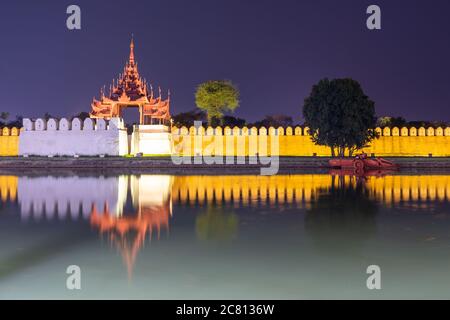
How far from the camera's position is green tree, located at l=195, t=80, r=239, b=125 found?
3872cm

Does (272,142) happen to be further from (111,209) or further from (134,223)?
(134,223)

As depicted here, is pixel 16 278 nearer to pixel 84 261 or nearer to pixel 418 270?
pixel 84 261

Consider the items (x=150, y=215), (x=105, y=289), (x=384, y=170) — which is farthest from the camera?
(x=384, y=170)

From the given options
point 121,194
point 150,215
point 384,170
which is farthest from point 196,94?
point 150,215

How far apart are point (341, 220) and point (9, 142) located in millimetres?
29960

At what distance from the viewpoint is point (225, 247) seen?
229 inches

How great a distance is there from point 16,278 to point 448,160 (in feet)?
82.9

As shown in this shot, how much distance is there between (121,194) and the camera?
11984 millimetres

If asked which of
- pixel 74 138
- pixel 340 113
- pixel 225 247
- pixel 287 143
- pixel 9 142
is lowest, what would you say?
pixel 225 247

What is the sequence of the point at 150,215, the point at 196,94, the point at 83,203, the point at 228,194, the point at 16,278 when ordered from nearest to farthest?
the point at 16,278 < the point at 150,215 < the point at 83,203 < the point at 228,194 < the point at 196,94

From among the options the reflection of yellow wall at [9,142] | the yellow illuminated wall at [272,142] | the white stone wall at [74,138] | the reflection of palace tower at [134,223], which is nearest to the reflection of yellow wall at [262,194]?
the reflection of palace tower at [134,223]

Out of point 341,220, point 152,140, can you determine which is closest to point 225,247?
point 341,220

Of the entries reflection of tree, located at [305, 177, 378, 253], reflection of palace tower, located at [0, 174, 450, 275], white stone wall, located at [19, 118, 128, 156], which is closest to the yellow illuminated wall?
white stone wall, located at [19, 118, 128, 156]

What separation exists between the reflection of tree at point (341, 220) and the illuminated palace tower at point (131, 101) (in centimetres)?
2128
